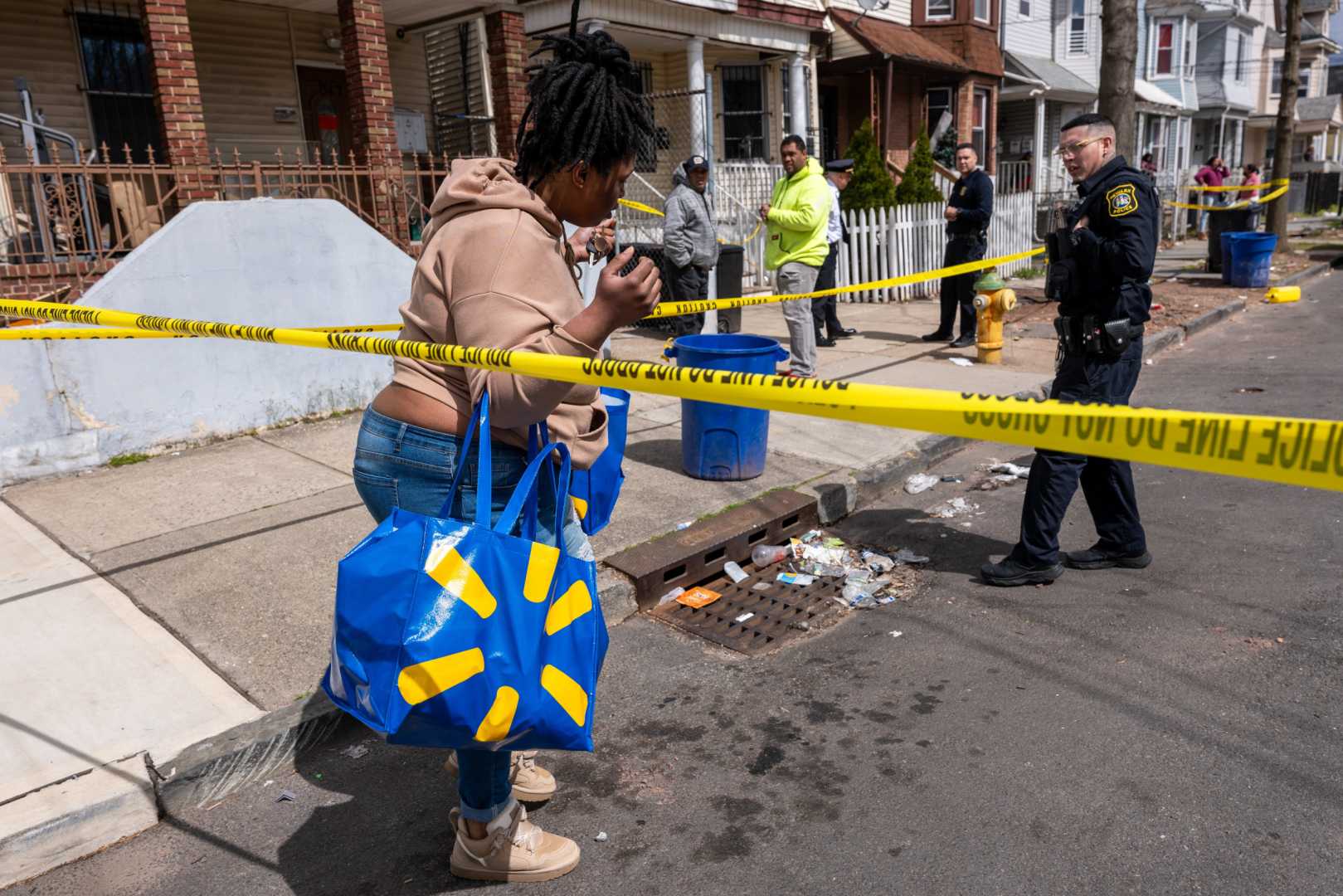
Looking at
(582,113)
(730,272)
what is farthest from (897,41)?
(582,113)

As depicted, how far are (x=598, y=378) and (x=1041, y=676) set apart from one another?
2.49 metres

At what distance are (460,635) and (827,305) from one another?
8.93 meters

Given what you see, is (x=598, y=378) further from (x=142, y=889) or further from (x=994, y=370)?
(x=994, y=370)

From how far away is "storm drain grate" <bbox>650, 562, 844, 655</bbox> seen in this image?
4.07 meters

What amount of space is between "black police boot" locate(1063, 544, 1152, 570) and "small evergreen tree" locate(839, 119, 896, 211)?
10.5 metres

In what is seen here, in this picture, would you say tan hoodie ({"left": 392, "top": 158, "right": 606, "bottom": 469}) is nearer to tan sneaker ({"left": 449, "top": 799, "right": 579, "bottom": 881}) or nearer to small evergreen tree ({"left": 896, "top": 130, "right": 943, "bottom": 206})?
tan sneaker ({"left": 449, "top": 799, "right": 579, "bottom": 881})

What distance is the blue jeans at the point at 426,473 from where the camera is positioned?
2.20 metres

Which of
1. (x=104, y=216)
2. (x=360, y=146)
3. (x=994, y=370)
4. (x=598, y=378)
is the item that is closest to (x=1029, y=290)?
(x=994, y=370)

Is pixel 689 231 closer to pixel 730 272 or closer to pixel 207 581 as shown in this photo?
pixel 730 272

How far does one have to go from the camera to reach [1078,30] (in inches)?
1107

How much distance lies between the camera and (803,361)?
784cm

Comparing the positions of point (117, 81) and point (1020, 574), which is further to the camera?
point (117, 81)

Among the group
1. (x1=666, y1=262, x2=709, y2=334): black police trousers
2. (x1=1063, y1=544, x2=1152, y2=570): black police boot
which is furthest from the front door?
(x1=1063, y1=544, x2=1152, y2=570): black police boot

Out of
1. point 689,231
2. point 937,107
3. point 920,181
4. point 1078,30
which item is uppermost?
point 1078,30
